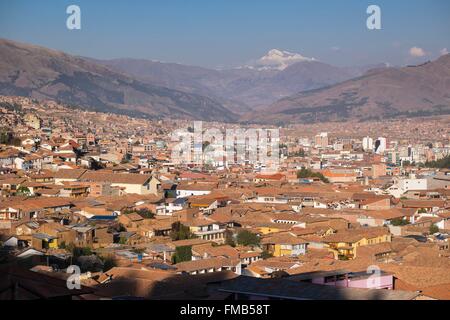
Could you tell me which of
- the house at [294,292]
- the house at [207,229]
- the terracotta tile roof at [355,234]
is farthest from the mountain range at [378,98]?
the house at [294,292]

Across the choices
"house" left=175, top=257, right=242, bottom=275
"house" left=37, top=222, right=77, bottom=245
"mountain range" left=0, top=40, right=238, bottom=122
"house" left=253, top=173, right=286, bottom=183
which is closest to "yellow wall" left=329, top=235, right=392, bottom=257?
"house" left=175, top=257, right=242, bottom=275

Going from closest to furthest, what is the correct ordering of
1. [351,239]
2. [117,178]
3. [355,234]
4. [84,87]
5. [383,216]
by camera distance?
[351,239] < [355,234] < [383,216] < [117,178] < [84,87]

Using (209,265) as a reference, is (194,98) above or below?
above

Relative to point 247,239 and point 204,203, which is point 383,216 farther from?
point 247,239

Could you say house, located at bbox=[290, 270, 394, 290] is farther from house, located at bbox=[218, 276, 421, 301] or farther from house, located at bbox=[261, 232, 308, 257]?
house, located at bbox=[261, 232, 308, 257]

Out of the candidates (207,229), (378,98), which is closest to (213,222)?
(207,229)

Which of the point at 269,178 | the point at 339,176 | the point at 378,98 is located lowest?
the point at 339,176
